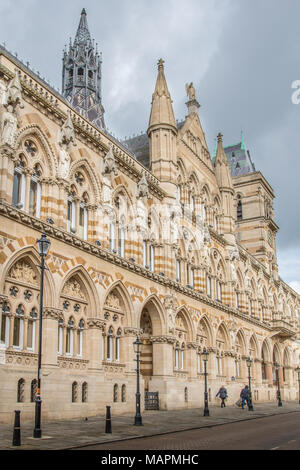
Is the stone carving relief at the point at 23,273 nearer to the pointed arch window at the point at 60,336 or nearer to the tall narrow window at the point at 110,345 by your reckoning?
the pointed arch window at the point at 60,336

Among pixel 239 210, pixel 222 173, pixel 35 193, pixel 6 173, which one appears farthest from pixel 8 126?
pixel 239 210

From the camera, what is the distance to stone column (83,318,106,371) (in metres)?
25.9

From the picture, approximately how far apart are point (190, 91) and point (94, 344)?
29950mm

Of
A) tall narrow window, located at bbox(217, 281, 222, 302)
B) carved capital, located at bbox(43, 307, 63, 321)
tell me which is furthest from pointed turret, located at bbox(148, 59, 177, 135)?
carved capital, located at bbox(43, 307, 63, 321)

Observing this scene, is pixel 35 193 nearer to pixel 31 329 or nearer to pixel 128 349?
pixel 31 329

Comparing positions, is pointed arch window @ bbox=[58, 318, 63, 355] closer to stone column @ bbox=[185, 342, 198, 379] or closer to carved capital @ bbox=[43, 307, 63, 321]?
carved capital @ bbox=[43, 307, 63, 321]

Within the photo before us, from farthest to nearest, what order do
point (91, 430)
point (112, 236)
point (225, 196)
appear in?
point (225, 196) → point (112, 236) → point (91, 430)

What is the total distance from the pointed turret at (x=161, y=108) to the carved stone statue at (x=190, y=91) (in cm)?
852

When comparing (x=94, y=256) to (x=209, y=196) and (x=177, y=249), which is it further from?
(x=209, y=196)

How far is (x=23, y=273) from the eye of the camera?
22.8 m

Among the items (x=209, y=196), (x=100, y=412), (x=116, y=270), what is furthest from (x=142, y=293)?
(x=209, y=196)

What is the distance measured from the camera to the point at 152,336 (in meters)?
33.1

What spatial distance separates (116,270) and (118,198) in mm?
5020

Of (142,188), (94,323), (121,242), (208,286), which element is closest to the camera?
(94,323)
